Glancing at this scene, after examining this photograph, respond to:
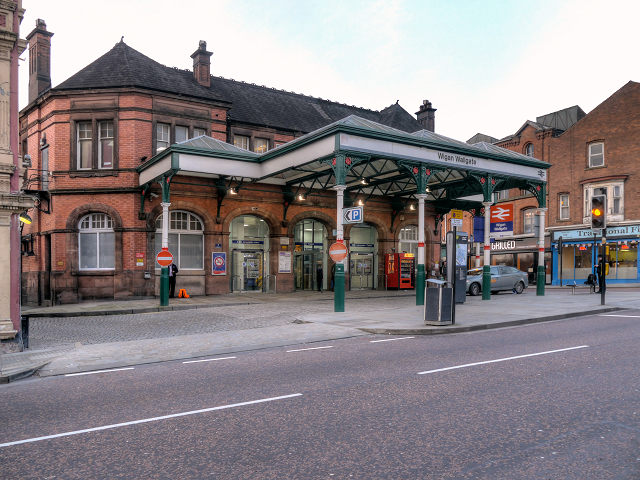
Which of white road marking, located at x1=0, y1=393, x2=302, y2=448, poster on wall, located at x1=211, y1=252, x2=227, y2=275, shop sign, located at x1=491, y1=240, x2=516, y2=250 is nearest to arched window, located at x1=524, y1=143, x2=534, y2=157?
shop sign, located at x1=491, y1=240, x2=516, y2=250

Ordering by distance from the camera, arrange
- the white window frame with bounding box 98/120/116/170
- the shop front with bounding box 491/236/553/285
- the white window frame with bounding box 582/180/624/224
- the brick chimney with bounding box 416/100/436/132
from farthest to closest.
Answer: the shop front with bounding box 491/236/553/285 → the brick chimney with bounding box 416/100/436/132 → the white window frame with bounding box 582/180/624/224 → the white window frame with bounding box 98/120/116/170

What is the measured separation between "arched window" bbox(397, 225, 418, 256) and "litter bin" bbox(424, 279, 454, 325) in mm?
17397

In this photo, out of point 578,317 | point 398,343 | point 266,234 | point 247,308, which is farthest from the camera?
point 266,234

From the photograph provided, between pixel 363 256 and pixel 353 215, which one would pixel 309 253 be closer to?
pixel 363 256

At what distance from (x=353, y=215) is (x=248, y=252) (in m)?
10.4

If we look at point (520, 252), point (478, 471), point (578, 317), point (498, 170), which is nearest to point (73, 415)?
point (478, 471)

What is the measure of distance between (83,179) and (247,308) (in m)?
9.83

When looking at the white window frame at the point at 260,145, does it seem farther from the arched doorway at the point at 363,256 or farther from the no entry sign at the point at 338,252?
the no entry sign at the point at 338,252

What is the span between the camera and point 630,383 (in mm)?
6395

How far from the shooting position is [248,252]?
81.3 feet

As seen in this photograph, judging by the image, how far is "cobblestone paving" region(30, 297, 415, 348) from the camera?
12.0m

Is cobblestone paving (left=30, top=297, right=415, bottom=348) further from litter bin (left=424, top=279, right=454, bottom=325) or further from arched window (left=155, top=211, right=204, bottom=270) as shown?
arched window (left=155, top=211, right=204, bottom=270)

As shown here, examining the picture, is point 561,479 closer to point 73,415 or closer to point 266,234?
point 73,415

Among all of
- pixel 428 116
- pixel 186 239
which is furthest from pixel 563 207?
pixel 186 239
